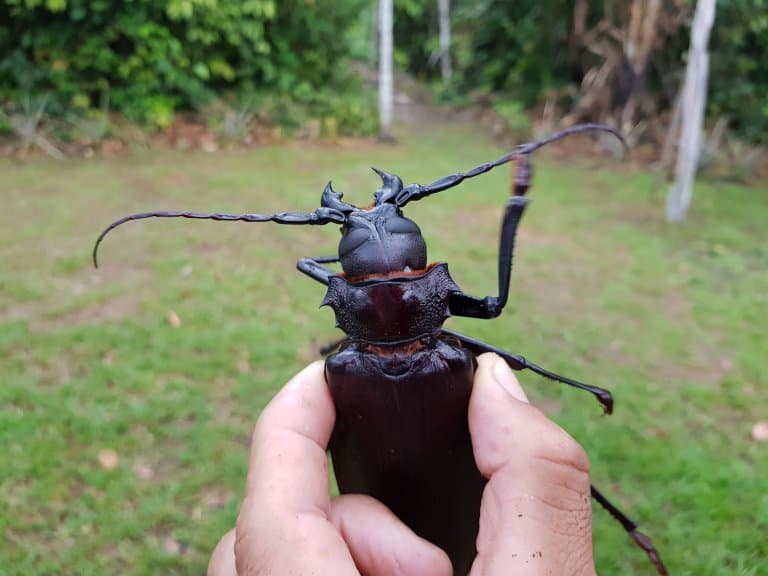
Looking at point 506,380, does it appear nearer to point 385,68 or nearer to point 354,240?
point 354,240

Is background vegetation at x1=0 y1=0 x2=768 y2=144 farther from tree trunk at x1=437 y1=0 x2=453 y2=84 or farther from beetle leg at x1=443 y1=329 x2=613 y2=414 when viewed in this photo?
A: beetle leg at x1=443 y1=329 x2=613 y2=414

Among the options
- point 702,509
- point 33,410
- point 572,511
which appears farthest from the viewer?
point 33,410

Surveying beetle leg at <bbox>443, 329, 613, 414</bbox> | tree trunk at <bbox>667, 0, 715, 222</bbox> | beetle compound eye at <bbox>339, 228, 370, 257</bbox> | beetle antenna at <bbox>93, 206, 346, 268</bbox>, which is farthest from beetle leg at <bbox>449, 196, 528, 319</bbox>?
tree trunk at <bbox>667, 0, 715, 222</bbox>

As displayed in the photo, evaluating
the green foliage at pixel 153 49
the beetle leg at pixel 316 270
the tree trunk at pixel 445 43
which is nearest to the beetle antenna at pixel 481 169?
the beetle leg at pixel 316 270

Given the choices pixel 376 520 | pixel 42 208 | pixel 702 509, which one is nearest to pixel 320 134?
pixel 42 208

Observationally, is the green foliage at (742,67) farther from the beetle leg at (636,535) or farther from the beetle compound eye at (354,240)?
the beetle compound eye at (354,240)

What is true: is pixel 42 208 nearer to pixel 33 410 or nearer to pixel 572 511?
pixel 33 410

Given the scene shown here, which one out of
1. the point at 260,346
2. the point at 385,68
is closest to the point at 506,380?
the point at 260,346
